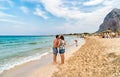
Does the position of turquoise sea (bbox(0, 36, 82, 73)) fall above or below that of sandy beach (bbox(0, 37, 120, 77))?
below

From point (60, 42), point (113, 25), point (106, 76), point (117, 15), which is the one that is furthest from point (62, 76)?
point (117, 15)

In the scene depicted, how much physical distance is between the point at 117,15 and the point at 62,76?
469 feet

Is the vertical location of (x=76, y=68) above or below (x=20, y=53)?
above

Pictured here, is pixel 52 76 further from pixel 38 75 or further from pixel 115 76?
pixel 115 76

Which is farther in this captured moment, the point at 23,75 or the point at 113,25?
the point at 113,25

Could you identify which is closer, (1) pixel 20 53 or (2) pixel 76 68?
(2) pixel 76 68

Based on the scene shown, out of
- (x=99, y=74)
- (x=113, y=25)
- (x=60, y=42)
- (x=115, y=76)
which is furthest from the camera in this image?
(x=113, y=25)

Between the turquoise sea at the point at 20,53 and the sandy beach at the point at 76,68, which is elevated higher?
the sandy beach at the point at 76,68

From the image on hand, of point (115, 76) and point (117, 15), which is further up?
Answer: point (117, 15)

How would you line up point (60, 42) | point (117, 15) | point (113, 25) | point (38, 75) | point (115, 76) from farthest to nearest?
1. point (117, 15)
2. point (113, 25)
3. point (60, 42)
4. point (38, 75)
5. point (115, 76)

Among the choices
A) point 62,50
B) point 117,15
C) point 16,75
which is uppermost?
point 117,15

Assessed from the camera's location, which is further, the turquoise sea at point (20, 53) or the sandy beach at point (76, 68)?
the turquoise sea at point (20, 53)

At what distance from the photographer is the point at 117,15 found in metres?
142

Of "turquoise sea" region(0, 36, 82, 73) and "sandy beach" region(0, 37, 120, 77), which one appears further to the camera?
"turquoise sea" region(0, 36, 82, 73)
